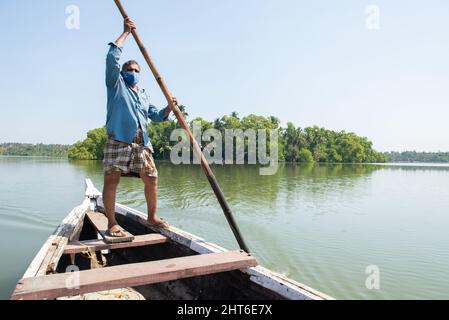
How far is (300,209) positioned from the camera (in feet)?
45.6

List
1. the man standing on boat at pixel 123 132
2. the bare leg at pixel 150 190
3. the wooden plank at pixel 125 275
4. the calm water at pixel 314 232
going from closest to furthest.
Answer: the wooden plank at pixel 125 275 < the man standing on boat at pixel 123 132 < the bare leg at pixel 150 190 < the calm water at pixel 314 232

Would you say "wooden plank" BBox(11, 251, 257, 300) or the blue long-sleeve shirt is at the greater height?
the blue long-sleeve shirt

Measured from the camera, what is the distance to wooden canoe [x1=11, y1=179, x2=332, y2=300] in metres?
2.56

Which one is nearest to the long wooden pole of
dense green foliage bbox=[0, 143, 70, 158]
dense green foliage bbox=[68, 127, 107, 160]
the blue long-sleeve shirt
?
the blue long-sleeve shirt

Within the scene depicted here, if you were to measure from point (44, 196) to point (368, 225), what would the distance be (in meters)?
13.9

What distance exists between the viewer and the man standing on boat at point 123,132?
12.6 ft

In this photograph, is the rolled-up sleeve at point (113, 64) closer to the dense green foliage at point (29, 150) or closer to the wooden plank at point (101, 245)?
the wooden plank at point (101, 245)

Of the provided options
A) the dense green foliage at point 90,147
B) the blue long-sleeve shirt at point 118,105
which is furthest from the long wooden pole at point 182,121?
the dense green foliage at point 90,147

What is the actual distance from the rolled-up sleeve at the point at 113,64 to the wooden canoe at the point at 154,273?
1.79 metres

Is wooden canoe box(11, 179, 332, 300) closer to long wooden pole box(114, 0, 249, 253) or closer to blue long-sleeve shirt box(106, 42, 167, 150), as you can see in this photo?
long wooden pole box(114, 0, 249, 253)
